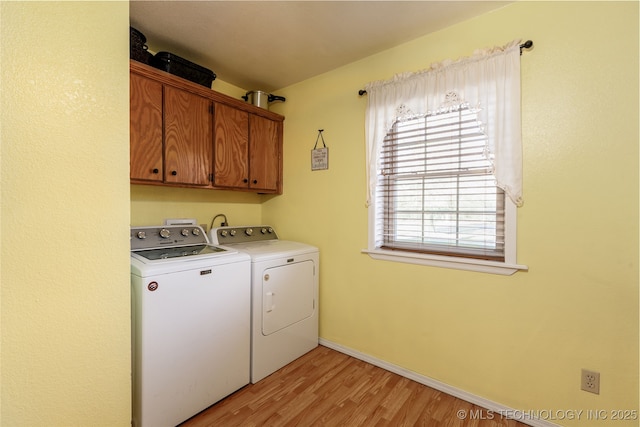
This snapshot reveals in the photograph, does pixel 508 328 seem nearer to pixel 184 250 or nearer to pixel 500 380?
pixel 500 380

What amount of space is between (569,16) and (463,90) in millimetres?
580

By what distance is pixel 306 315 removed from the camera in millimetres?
2381

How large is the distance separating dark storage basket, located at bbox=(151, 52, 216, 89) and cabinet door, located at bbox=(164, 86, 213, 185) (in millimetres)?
152

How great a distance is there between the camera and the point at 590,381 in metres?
1.49

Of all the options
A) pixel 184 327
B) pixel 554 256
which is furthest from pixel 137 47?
pixel 554 256

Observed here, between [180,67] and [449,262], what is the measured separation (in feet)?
7.70

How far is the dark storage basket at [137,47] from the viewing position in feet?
5.79

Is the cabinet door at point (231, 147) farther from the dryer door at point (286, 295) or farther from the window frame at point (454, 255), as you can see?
the window frame at point (454, 255)

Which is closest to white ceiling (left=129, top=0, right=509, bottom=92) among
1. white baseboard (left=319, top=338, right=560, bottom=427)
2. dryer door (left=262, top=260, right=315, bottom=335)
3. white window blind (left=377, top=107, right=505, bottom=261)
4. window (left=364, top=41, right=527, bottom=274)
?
window (left=364, top=41, right=527, bottom=274)

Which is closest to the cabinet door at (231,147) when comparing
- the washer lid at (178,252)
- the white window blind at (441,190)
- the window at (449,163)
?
the washer lid at (178,252)

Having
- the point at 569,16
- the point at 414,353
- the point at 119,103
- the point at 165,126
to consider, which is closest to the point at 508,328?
the point at 414,353

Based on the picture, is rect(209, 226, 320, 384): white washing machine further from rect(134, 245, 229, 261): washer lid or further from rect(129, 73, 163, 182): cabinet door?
rect(129, 73, 163, 182): cabinet door

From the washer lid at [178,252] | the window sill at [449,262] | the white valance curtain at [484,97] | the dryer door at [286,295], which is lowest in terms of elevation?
the dryer door at [286,295]

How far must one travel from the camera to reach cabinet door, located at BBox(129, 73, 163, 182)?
1.80 metres
